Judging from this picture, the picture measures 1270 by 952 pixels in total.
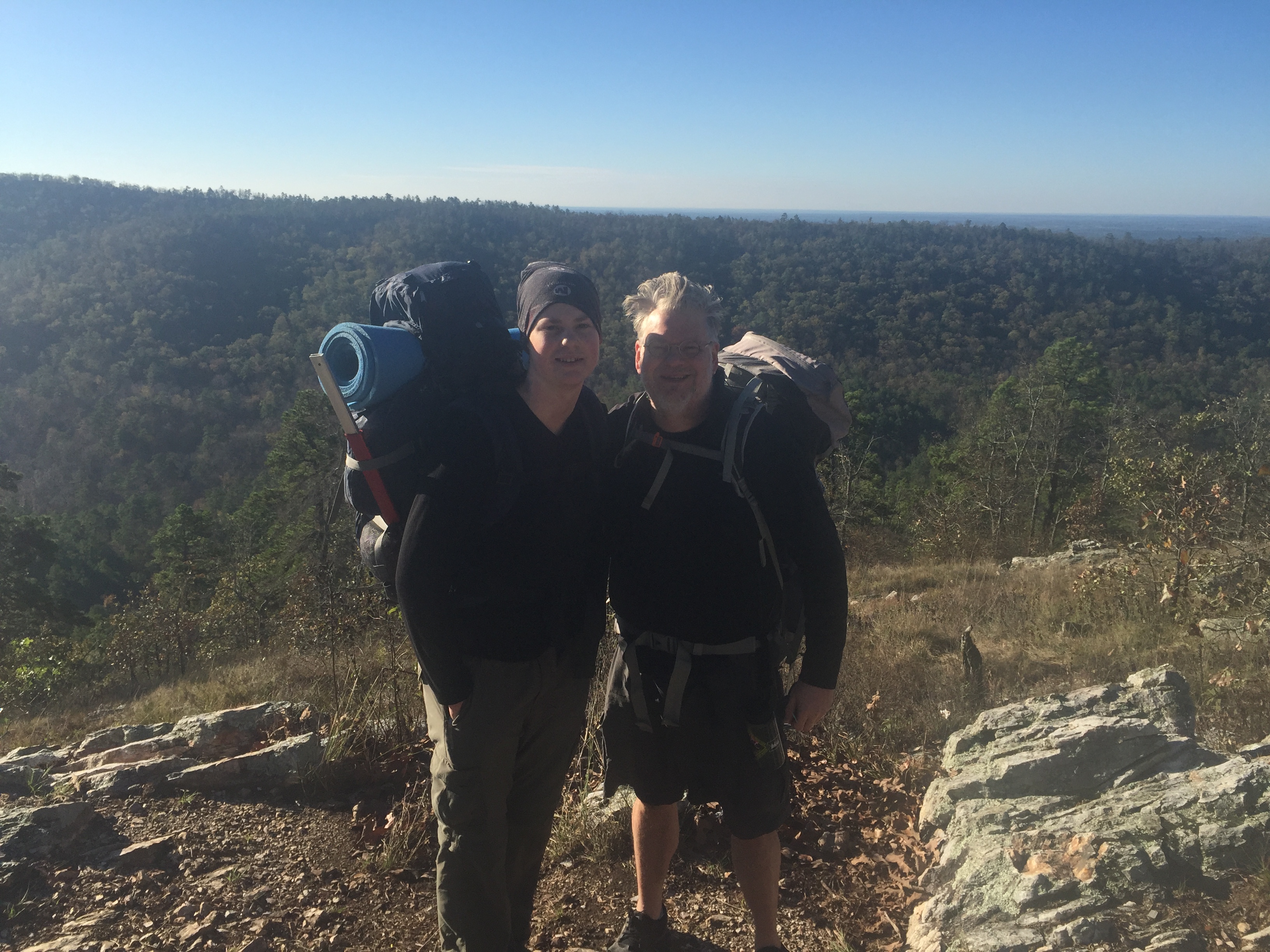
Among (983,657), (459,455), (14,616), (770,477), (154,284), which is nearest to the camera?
(459,455)

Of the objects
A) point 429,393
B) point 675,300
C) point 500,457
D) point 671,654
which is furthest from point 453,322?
point 671,654

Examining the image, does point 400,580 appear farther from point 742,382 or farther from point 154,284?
point 154,284

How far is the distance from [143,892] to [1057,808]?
3089mm

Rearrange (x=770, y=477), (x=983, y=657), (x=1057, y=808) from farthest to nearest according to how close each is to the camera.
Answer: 1. (x=983, y=657)
2. (x=1057, y=808)
3. (x=770, y=477)

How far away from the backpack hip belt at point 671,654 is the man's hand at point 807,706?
→ 18 cm

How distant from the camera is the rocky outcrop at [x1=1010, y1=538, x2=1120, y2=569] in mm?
9438

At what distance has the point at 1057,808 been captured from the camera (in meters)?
2.41

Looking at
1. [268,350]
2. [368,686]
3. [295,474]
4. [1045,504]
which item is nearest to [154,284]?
[268,350]

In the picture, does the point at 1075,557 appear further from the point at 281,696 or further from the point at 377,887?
the point at 377,887

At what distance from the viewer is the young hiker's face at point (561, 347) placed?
1769 millimetres

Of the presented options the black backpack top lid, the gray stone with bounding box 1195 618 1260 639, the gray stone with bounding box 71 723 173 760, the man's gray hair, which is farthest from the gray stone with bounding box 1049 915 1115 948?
the gray stone with bounding box 71 723 173 760

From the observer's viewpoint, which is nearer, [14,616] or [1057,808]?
[1057,808]

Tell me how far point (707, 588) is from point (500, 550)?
A: 1.72 ft

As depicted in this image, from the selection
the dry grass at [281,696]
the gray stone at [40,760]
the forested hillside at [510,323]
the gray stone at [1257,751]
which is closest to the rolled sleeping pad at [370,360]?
the dry grass at [281,696]
